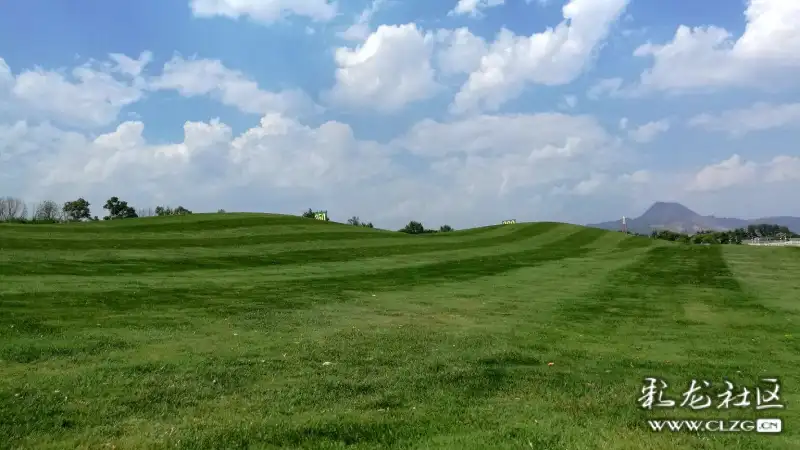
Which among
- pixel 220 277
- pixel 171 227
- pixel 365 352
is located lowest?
pixel 365 352

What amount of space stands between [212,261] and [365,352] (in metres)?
19.9

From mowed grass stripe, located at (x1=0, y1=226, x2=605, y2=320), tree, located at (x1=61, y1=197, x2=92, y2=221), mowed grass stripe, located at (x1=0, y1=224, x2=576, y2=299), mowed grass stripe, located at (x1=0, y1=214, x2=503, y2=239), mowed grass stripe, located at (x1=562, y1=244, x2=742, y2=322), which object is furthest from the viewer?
tree, located at (x1=61, y1=197, x2=92, y2=221)

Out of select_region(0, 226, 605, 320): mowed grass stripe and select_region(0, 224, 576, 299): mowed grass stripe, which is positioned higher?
select_region(0, 224, 576, 299): mowed grass stripe

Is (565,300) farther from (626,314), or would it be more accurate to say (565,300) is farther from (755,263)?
(755,263)

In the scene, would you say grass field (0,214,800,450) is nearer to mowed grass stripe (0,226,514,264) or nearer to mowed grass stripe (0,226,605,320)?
mowed grass stripe (0,226,605,320)

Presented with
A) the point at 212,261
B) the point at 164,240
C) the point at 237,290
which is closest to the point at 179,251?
the point at 212,261

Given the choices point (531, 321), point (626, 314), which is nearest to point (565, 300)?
point (626, 314)

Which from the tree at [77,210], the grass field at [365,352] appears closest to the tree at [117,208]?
the tree at [77,210]

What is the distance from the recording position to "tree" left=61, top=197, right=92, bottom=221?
91.3 metres

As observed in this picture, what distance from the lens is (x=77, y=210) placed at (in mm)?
91625

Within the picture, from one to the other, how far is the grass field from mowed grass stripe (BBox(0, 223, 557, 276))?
0.91ft

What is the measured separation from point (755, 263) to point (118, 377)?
37356 millimetres

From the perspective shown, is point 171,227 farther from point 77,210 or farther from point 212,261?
point 77,210

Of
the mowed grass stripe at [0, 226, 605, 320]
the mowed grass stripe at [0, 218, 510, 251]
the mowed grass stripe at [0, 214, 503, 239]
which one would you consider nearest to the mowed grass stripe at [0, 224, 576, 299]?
the mowed grass stripe at [0, 226, 605, 320]
